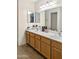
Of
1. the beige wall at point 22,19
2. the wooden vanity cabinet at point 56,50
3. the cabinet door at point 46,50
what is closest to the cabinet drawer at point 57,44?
the wooden vanity cabinet at point 56,50

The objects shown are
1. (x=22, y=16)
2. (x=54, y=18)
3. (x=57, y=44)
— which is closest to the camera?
(x=57, y=44)

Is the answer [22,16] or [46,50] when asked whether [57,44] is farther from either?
[22,16]

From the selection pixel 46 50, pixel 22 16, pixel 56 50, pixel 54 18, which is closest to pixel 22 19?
pixel 22 16

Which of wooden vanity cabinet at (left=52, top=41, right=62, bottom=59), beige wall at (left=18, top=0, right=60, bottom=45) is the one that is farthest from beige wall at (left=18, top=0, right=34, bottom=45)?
wooden vanity cabinet at (left=52, top=41, right=62, bottom=59)

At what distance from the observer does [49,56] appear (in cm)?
331

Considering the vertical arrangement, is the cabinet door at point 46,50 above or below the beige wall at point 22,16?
below

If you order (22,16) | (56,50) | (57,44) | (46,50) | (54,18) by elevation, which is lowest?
(46,50)

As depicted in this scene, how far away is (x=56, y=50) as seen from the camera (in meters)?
2.86

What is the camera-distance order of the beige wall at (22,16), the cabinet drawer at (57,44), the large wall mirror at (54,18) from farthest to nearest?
the beige wall at (22,16) → the large wall mirror at (54,18) → the cabinet drawer at (57,44)

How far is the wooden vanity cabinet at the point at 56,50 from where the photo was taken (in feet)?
8.84

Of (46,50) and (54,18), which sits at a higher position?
(54,18)

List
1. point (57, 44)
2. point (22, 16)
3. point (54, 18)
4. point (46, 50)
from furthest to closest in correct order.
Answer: point (22, 16)
point (54, 18)
point (46, 50)
point (57, 44)

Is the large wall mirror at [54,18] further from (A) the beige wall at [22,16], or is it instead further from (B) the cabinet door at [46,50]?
(A) the beige wall at [22,16]
